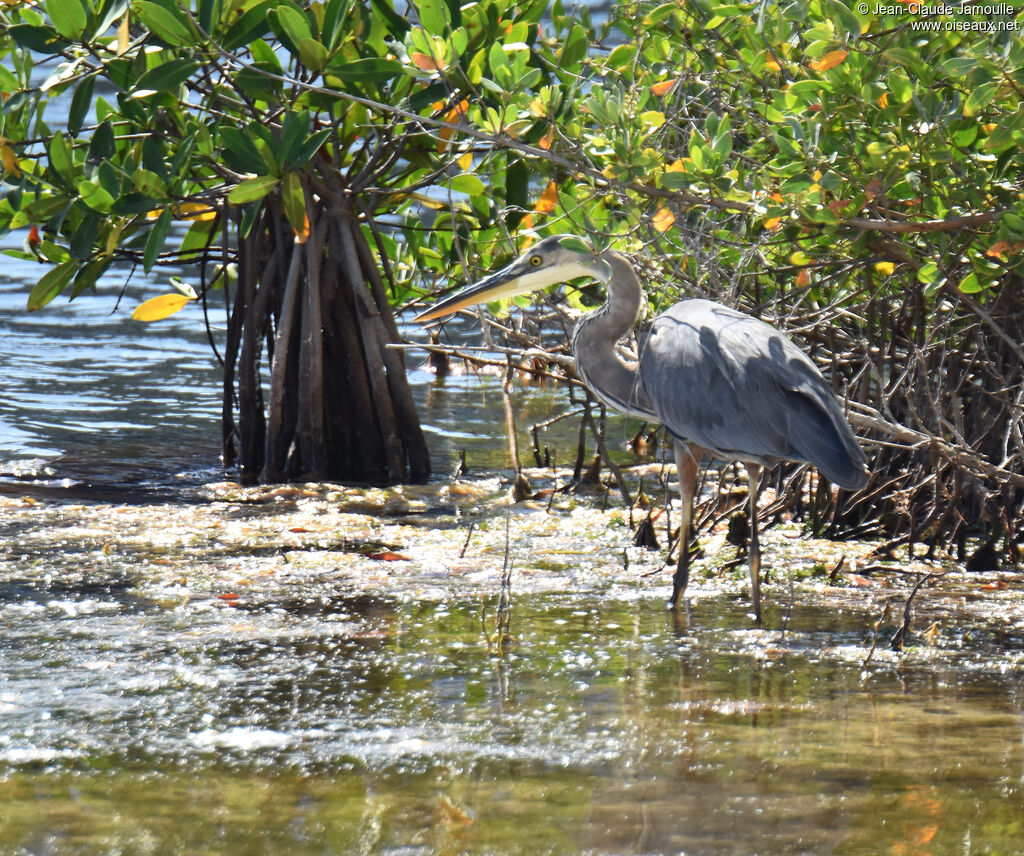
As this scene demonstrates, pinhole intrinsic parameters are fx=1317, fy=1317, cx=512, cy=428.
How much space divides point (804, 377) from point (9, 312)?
11.6 m

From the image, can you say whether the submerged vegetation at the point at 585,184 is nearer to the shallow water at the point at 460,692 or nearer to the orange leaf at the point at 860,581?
the orange leaf at the point at 860,581

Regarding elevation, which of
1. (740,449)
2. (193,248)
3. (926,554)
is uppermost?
(193,248)

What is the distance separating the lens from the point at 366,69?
5668mm

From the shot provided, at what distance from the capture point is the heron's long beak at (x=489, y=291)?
5.71 meters

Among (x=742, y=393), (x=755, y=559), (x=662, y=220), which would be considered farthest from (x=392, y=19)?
(x=755, y=559)

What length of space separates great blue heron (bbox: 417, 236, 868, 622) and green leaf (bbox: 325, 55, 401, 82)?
0.98m

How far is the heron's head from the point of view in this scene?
18.6ft

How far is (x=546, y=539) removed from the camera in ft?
20.2

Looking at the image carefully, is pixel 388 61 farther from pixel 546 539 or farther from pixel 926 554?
pixel 926 554

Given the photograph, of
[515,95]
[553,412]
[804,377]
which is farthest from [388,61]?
[553,412]

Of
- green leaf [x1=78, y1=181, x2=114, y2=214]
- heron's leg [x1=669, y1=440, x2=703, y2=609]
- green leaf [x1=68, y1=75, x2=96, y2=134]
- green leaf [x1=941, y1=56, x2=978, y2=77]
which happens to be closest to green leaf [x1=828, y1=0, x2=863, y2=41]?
green leaf [x1=941, y1=56, x2=978, y2=77]

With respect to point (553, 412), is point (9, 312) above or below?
above

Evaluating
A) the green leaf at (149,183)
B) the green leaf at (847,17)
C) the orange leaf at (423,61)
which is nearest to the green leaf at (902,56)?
the green leaf at (847,17)

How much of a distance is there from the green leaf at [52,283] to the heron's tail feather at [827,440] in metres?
3.76
